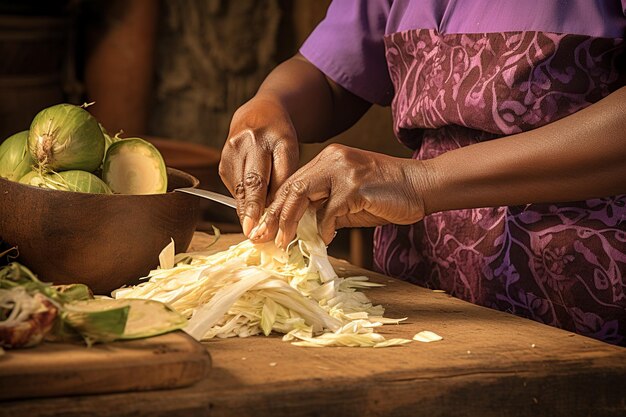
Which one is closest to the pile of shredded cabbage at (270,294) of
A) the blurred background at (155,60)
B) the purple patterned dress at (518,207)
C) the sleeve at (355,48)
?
the purple patterned dress at (518,207)

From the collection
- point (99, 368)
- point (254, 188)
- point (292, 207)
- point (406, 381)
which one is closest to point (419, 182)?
point (292, 207)

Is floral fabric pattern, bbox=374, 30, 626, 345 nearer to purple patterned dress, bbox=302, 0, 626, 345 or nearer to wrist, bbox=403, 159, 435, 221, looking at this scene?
purple patterned dress, bbox=302, 0, 626, 345

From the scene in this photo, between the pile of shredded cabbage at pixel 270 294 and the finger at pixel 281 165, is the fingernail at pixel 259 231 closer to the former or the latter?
the pile of shredded cabbage at pixel 270 294

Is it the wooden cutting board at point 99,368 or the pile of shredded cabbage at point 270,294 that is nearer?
the wooden cutting board at point 99,368

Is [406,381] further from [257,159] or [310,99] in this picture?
[310,99]

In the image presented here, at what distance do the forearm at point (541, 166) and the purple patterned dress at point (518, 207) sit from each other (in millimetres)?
131

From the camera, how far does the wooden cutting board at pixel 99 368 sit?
4.27 feet

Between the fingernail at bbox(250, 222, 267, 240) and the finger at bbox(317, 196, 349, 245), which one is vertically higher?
the finger at bbox(317, 196, 349, 245)

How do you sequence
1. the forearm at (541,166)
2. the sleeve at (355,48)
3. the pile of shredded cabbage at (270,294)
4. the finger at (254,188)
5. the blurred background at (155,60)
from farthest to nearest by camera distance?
1. the blurred background at (155,60)
2. the sleeve at (355,48)
3. the finger at (254,188)
4. the forearm at (541,166)
5. the pile of shredded cabbage at (270,294)

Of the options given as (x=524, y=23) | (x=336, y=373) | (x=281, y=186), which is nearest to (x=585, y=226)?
(x=524, y=23)

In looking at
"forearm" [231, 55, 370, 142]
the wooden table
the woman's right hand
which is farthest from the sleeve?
the wooden table

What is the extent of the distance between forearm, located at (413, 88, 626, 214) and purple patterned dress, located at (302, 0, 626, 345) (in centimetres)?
13

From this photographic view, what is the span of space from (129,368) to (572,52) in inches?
42.7

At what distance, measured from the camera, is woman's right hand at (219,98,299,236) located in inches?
81.0
